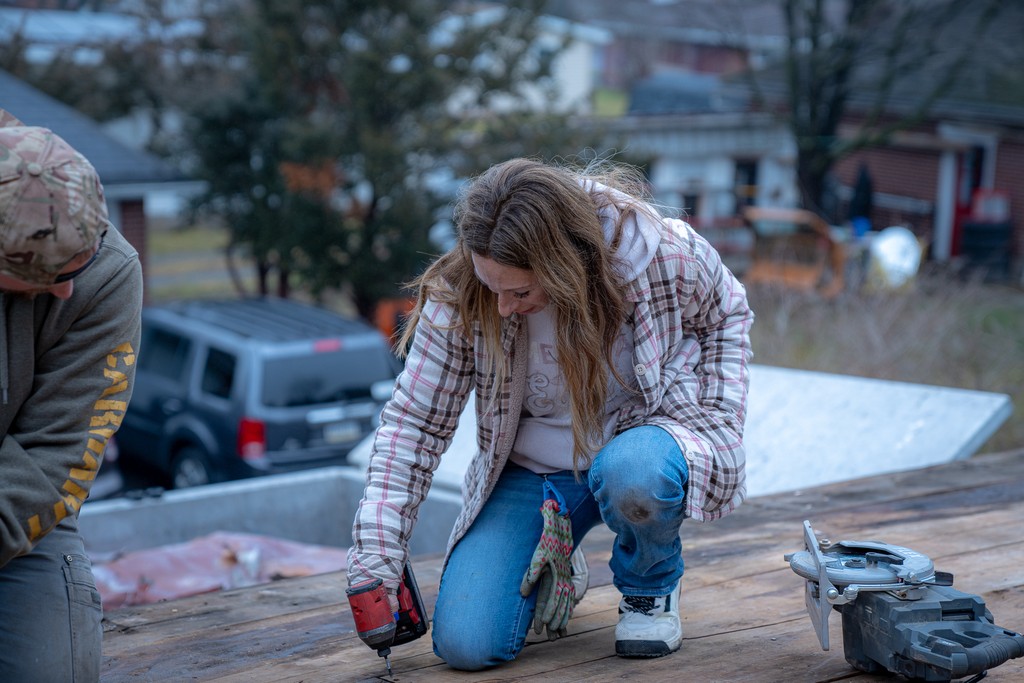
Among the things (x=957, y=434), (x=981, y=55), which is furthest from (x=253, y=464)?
(x=981, y=55)

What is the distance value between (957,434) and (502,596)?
10.0ft

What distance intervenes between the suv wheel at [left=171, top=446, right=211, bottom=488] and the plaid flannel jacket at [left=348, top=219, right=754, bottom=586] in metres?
5.97

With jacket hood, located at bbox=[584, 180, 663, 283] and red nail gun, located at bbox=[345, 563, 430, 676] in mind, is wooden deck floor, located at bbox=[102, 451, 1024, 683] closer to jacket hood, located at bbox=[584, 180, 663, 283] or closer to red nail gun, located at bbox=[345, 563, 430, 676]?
red nail gun, located at bbox=[345, 563, 430, 676]

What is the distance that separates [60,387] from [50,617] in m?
0.45

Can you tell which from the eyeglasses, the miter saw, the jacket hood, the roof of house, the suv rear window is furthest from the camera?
the roof of house

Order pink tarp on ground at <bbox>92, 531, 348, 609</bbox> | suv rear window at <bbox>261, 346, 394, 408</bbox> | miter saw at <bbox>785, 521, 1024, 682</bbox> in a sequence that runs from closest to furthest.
A: miter saw at <bbox>785, 521, 1024, 682</bbox> → pink tarp on ground at <bbox>92, 531, 348, 609</bbox> → suv rear window at <bbox>261, 346, 394, 408</bbox>

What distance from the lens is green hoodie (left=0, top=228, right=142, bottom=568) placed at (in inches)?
79.3

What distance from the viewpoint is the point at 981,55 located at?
16.0 meters

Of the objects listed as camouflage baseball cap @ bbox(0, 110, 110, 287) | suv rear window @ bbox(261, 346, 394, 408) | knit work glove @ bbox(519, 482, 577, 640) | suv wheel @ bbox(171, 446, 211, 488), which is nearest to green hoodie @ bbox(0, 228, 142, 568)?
camouflage baseball cap @ bbox(0, 110, 110, 287)

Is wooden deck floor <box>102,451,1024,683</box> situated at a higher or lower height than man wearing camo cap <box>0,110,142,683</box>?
Result: lower

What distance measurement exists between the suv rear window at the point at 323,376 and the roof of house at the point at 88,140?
14.0 feet

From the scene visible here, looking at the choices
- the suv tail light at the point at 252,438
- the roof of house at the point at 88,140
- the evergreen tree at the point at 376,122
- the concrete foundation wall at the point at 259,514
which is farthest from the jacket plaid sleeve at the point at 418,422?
the roof of house at the point at 88,140

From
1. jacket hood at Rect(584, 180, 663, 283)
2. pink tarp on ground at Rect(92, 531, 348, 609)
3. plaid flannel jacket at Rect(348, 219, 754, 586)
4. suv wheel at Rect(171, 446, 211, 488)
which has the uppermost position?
jacket hood at Rect(584, 180, 663, 283)

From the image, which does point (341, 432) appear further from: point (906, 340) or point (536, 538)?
point (536, 538)
